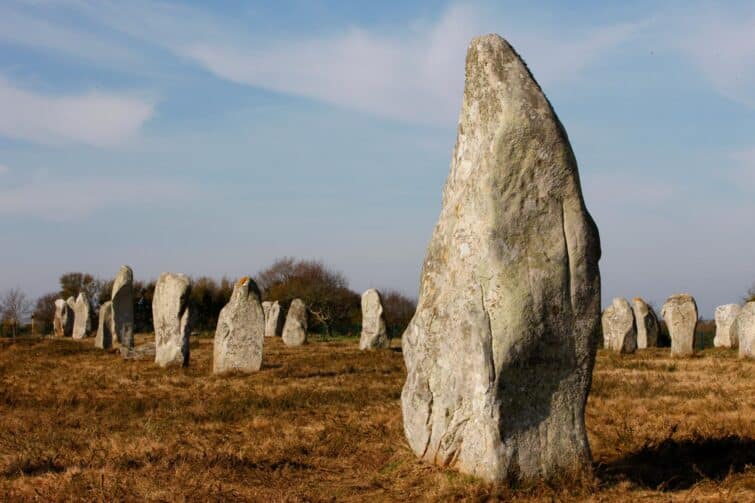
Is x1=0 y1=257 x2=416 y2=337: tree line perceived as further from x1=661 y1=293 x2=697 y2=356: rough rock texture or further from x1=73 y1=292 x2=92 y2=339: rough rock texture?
x1=661 y1=293 x2=697 y2=356: rough rock texture

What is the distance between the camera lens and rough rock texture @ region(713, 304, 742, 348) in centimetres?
2650

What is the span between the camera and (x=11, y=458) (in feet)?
24.3

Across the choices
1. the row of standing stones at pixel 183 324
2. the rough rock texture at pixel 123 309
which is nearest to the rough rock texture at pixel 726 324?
the row of standing stones at pixel 183 324

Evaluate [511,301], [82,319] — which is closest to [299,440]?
[511,301]

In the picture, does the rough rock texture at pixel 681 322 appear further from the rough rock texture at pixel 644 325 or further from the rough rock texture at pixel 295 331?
the rough rock texture at pixel 295 331

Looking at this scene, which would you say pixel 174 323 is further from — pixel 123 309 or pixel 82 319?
pixel 82 319

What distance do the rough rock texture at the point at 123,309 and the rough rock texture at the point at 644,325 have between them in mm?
16700

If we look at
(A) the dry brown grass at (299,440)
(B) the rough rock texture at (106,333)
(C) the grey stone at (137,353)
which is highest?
(B) the rough rock texture at (106,333)

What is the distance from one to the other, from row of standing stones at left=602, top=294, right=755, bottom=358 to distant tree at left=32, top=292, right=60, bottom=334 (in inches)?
1116

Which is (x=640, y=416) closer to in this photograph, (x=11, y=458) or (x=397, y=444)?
(x=397, y=444)

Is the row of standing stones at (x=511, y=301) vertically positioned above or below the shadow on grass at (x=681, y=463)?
above

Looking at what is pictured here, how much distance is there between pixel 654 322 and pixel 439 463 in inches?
877

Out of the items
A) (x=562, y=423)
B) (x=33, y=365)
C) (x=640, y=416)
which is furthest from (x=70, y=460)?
(x=33, y=365)

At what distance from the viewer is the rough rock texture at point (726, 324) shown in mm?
26500
